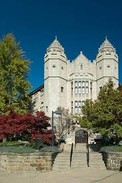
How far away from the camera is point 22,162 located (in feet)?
77.7

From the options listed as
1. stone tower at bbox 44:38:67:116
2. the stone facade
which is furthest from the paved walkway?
the stone facade

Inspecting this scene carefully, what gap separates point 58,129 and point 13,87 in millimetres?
10580

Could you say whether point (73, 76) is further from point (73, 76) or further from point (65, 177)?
point (65, 177)

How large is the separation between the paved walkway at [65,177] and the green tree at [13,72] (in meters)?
25.7

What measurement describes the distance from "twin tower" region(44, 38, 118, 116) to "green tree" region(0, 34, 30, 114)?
11030 millimetres

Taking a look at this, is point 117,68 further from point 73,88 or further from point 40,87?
point 40,87

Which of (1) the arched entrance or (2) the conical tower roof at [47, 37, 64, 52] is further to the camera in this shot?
(2) the conical tower roof at [47, 37, 64, 52]

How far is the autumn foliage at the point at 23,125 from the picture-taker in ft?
111

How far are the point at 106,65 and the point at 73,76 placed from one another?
5.63 metres

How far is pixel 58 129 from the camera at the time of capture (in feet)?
180

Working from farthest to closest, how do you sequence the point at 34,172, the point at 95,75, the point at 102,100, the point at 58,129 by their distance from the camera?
the point at 95,75 → the point at 58,129 → the point at 102,100 → the point at 34,172

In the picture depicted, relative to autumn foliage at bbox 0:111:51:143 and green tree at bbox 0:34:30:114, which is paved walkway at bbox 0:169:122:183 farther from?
green tree at bbox 0:34:30:114

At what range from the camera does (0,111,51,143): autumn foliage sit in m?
33.8

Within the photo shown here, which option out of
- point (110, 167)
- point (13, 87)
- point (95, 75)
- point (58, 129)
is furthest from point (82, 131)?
point (110, 167)
